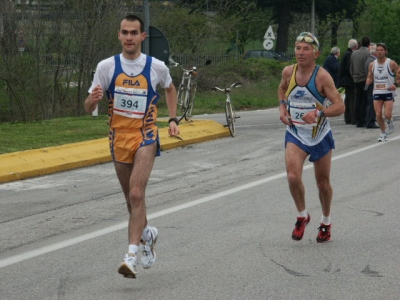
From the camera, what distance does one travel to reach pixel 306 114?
8.64 metres

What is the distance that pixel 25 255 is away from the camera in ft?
27.4

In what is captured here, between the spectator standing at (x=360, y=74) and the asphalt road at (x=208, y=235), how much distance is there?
20.0ft

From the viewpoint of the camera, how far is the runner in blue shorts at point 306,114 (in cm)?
866

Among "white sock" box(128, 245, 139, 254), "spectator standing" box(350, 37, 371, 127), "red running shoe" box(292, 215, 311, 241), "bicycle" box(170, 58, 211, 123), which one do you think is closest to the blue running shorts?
"red running shoe" box(292, 215, 311, 241)

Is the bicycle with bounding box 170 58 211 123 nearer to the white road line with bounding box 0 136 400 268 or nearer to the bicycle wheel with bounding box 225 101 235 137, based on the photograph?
the bicycle wheel with bounding box 225 101 235 137

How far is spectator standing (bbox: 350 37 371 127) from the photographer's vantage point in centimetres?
2145

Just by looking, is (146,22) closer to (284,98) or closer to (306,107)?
(284,98)

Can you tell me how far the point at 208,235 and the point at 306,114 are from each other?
1.48 m

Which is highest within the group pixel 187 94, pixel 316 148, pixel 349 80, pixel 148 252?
pixel 316 148

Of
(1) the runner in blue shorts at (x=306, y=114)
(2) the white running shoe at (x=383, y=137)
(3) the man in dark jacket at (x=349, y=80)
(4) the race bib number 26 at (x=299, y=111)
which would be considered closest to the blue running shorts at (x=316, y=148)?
(1) the runner in blue shorts at (x=306, y=114)

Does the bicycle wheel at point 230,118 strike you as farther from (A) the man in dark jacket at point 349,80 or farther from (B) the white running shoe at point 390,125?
(A) the man in dark jacket at point 349,80

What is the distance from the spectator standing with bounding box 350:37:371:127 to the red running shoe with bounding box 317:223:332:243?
497 inches

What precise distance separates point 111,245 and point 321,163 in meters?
1.95

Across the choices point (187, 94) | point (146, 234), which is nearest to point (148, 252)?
point (146, 234)
